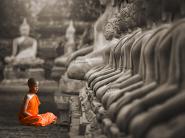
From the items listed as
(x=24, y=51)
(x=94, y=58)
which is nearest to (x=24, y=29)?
(x=24, y=51)

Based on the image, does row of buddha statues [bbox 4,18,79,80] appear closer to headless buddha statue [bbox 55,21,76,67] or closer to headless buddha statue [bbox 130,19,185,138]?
headless buddha statue [bbox 55,21,76,67]

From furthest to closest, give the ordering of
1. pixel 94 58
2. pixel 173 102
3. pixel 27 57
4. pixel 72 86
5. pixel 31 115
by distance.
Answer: pixel 27 57
pixel 72 86
pixel 94 58
pixel 31 115
pixel 173 102

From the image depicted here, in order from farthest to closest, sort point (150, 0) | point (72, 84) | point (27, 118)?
point (72, 84)
point (27, 118)
point (150, 0)

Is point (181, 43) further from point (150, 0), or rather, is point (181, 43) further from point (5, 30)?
point (5, 30)

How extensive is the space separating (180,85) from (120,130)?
0.55 metres

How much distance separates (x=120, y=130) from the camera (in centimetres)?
283

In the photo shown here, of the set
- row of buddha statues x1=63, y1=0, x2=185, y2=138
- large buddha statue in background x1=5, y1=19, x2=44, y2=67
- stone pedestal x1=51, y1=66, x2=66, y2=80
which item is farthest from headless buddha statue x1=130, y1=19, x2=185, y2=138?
large buddha statue in background x1=5, y1=19, x2=44, y2=67

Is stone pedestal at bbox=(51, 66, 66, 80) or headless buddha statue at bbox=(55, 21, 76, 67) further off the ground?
headless buddha statue at bbox=(55, 21, 76, 67)

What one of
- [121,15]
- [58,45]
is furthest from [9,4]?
[121,15]

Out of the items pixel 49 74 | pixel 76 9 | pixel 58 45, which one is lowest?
pixel 49 74

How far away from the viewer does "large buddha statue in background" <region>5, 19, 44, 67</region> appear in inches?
611

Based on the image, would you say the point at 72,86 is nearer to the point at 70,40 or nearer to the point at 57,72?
the point at 57,72

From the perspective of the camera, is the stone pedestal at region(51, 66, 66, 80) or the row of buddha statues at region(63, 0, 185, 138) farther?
the stone pedestal at region(51, 66, 66, 80)

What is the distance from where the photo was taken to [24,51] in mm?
16250
